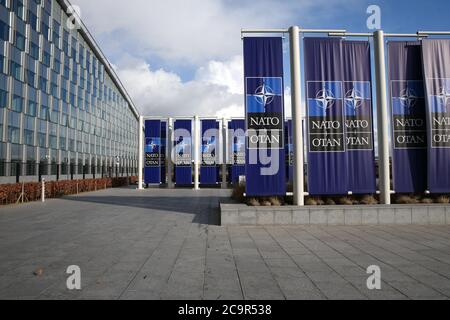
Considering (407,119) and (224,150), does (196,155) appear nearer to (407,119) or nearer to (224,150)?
(224,150)

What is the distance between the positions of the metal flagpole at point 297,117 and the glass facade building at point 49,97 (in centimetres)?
2477

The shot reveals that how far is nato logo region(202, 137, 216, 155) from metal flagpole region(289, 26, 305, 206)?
72.2 ft

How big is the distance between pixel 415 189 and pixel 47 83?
35.8 meters

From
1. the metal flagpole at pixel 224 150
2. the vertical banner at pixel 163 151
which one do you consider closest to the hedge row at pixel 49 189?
the vertical banner at pixel 163 151

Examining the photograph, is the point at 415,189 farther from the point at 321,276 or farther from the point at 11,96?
the point at 11,96

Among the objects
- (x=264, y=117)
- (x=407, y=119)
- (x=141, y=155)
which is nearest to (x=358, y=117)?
(x=407, y=119)

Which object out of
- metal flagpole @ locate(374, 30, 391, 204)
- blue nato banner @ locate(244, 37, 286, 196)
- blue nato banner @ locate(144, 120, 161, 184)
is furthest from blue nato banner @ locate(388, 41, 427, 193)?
blue nato banner @ locate(144, 120, 161, 184)

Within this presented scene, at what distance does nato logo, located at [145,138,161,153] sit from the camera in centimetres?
3331

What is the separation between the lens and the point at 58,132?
1431 inches

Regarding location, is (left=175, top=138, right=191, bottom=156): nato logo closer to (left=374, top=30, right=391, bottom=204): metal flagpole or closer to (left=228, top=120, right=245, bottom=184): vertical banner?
(left=228, top=120, right=245, bottom=184): vertical banner

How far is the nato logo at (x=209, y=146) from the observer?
33.3 metres

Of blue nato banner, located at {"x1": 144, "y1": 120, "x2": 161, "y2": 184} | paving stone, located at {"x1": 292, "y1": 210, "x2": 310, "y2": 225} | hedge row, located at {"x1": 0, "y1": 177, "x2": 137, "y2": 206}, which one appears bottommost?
paving stone, located at {"x1": 292, "y1": 210, "x2": 310, "y2": 225}

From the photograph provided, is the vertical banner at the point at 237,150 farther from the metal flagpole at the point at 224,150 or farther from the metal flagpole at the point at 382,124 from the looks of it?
the metal flagpole at the point at 382,124

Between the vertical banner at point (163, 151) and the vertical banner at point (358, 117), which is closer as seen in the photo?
the vertical banner at point (358, 117)
